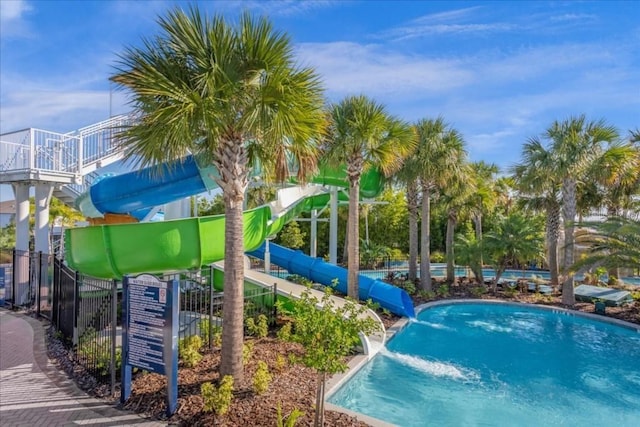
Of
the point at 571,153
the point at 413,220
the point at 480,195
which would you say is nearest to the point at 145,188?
the point at 413,220

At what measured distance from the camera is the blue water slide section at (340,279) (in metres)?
13.3

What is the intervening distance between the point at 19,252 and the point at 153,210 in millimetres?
4640

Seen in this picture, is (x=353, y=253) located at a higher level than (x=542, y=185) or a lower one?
lower

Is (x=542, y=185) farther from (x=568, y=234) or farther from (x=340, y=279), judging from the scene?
(x=340, y=279)

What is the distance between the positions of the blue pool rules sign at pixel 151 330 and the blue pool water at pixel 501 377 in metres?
3.03

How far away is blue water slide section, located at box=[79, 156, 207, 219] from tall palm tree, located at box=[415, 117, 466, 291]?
10266 mm

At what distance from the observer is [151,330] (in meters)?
5.67

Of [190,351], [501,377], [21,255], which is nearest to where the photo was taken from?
[190,351]

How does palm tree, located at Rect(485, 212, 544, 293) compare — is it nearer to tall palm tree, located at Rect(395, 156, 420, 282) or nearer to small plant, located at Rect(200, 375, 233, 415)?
tall palm tree, located at Rect(395, 156, 420, 282)

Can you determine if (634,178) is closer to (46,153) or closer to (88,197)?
(88,197)

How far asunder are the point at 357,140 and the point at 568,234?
10.9m

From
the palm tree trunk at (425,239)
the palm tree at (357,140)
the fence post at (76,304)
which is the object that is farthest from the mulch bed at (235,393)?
the palm tree trunk at (425,239)

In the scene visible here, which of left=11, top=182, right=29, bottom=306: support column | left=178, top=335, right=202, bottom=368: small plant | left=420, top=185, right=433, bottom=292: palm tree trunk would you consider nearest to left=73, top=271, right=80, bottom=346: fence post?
left=178, top=335, right=202, bottom=368: small plant

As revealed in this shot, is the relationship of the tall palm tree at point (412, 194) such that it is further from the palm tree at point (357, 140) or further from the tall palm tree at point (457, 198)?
the palm tree at point (357, 140)
